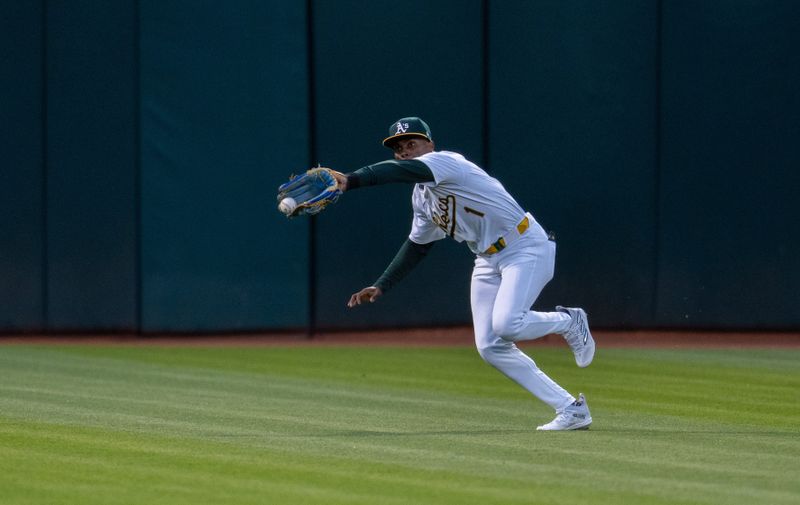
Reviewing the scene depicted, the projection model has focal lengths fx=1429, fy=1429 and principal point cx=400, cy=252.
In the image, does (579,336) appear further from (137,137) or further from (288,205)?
(137,137)

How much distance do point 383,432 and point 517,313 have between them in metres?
1.04

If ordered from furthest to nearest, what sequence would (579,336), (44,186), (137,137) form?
(44,186), (137,137), (579,336)

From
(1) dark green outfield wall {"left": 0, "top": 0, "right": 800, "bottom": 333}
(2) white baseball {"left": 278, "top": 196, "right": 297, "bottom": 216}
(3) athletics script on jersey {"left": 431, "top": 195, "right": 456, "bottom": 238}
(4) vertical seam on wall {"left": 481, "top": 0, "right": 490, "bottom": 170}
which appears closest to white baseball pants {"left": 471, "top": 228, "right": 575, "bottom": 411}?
(3) athletics script on jersey {"left": 431, "top": 195, "right": 456, "bottom": 238}

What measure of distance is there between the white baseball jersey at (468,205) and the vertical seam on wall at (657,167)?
7.53 metres

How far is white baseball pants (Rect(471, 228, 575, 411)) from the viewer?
8.28 meters

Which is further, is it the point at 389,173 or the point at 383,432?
the point at 383,432

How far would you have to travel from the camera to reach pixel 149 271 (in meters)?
Result: 15.3

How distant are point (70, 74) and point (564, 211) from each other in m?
5.60

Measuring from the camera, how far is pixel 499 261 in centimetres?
851

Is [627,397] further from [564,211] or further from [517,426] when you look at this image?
[564,211]

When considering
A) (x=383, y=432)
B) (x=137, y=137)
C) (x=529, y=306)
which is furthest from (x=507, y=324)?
(x=137, y=137)

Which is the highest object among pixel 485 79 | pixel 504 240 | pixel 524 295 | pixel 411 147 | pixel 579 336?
pixel 485 79

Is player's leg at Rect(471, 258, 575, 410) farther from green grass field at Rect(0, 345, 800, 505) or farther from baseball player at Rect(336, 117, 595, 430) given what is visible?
green grass field at Rect(0, 345, 800, 505)

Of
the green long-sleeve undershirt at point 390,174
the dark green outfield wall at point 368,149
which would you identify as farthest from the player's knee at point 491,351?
the dark green outfield wall at point 368,149
